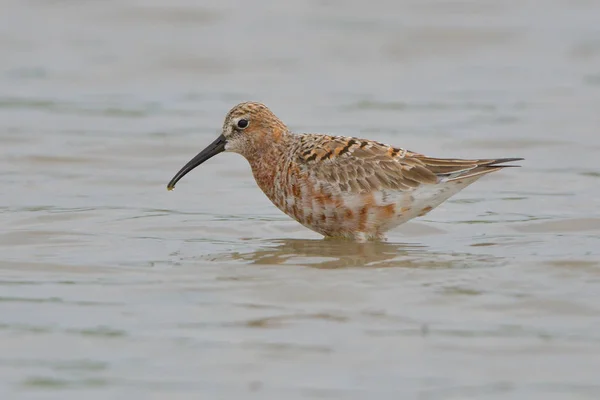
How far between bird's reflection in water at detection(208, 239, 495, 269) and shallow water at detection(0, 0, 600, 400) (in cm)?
4

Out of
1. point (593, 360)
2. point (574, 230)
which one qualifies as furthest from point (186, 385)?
point (574, 230)

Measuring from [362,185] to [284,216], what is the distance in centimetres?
190

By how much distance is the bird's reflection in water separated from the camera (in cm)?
919

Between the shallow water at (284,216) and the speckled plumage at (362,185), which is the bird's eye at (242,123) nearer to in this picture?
the speckled plumage at (362,185)

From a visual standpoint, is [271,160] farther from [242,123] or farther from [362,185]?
[362,185]

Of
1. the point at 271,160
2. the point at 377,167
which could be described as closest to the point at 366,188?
the point at 377,167

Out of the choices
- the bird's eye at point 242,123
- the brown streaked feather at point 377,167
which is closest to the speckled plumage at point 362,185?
the brown streaked feather at point 377,167

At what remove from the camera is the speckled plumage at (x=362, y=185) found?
9.80 metres

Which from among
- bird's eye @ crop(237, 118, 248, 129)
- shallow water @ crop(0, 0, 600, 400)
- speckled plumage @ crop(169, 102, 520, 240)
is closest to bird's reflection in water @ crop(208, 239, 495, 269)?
shallow water @ crop(0, 0, 600, 400)

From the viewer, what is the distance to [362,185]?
9.81 meters

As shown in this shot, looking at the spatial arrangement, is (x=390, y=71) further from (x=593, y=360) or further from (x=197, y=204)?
(x=593, y=360)

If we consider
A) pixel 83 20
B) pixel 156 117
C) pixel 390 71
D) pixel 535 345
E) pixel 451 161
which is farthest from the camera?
pixel 83 20

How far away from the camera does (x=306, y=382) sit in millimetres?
6598

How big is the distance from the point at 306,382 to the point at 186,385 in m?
0.66
